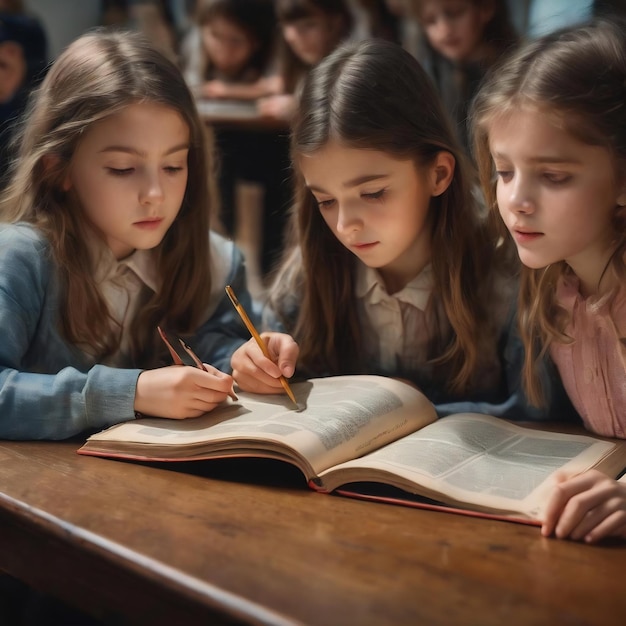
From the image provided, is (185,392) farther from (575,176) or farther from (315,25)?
(315,25)

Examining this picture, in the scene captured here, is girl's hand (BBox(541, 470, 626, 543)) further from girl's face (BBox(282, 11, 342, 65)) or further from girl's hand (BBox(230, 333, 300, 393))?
girl's face (BBox(282, 11, 342, 65))

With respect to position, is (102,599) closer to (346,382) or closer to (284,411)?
(284,411)

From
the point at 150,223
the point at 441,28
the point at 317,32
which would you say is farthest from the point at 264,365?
the point at 317,32

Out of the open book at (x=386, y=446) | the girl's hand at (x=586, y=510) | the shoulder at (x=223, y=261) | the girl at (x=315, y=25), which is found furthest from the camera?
the girl at (x=315, y=25)

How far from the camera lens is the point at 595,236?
122cm

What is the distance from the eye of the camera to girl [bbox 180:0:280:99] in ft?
12.0

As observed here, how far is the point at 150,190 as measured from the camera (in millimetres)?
1424

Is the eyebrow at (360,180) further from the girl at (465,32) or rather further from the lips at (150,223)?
the girl at (465,32)

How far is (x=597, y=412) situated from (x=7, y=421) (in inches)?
34.0

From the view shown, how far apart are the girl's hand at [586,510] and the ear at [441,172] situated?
64cm

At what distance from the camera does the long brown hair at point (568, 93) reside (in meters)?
1.16

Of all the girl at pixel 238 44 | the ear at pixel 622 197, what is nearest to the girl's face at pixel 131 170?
the ear at pixel 622 197

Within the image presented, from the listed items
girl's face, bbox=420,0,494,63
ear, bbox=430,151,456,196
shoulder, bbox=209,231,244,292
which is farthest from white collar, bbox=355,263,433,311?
girl's face, bbox=420,0,494,63

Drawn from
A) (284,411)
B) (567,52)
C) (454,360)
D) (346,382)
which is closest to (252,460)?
(284,411)
